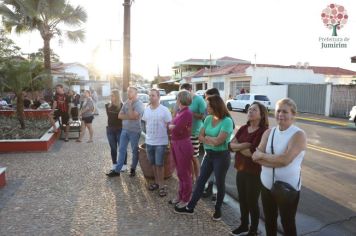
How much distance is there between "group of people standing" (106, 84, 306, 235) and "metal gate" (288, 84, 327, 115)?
20.5 meters

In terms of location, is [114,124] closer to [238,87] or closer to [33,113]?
[33,113]

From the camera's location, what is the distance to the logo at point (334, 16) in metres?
19.2

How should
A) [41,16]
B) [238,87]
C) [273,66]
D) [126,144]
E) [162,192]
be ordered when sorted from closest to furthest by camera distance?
1. [162,192]
2. [126,144]
3. [41,16]
4. [273,66]
5. [238,87]

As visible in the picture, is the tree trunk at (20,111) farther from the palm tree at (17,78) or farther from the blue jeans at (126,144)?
the blue jeans at (126,144)

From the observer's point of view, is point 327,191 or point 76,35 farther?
point 76,35

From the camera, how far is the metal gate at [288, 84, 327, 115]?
931 inches

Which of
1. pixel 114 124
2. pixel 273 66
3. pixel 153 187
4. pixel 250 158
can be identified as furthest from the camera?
pixel 273 66

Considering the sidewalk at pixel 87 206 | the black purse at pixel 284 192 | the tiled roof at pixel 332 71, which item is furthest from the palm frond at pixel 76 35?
the tiled roof at pixel 332 71

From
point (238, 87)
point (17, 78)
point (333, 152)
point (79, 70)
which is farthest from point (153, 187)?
point (79, 70)

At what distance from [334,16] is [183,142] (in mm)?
18437

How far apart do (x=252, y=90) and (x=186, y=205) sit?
96.0 ft

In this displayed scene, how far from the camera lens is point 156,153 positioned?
5.25 metres

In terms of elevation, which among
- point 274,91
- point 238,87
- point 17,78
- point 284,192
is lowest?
point 284,192

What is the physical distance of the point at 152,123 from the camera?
525 cm
